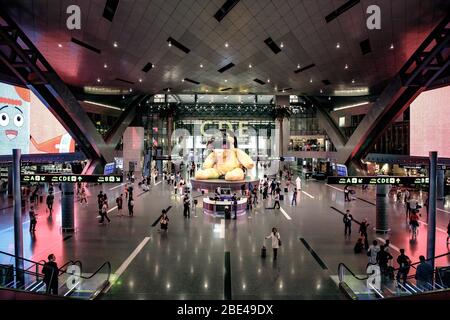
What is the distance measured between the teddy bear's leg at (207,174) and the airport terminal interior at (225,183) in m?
3.18

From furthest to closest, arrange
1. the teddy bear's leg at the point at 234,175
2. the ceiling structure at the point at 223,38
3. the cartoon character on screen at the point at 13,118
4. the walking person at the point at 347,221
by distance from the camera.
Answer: the teddy bear's leg at the point at 234,175
the cartoon character on screen at the point at 13,118
the walking person at the point at 347,221
the ceiling structure at the point at 223,38

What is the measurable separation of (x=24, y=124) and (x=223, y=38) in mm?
12168

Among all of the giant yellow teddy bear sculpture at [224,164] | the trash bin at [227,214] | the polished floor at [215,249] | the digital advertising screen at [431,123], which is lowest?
the polished floor at [215,249]

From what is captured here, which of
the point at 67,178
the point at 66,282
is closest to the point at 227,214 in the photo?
the point at 67,178

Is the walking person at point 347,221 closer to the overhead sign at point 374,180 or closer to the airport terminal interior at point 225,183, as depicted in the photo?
the airport terminal interior at point 225,183

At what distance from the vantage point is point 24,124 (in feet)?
59.6

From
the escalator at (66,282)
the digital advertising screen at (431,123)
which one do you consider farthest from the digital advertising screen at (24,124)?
the digital advertising screen at (431,123)

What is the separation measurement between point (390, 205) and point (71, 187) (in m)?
19.5

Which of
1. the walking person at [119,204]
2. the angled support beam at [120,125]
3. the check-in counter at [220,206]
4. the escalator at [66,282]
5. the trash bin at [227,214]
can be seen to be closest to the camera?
the escalator at [66,282]

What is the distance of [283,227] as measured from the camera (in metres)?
15.2

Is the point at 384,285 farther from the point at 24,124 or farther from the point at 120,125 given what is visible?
the point at 120,125

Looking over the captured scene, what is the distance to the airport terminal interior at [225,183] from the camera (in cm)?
853
